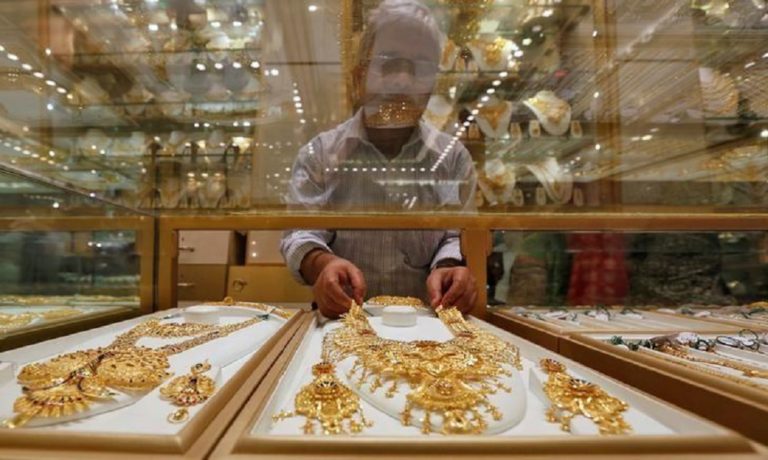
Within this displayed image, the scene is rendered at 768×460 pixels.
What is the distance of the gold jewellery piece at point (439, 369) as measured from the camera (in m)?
0.52

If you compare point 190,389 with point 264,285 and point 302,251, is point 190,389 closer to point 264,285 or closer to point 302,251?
point 302,251

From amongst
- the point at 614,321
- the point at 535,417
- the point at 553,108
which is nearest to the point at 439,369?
the point at 535,417

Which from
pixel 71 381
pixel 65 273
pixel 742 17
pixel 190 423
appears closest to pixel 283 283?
pixel 65 273

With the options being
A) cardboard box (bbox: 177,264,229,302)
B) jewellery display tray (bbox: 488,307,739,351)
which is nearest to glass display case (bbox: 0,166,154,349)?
cardboard box (bbox: 177,264,229,302)

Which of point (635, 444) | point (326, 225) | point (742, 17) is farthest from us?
point (742, 17)


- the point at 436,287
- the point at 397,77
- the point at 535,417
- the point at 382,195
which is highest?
the point at 397,77

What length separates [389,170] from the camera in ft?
6.24

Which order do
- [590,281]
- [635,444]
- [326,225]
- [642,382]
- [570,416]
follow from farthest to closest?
[590,281], [326,225], [642,382], [570,416], [635,444]

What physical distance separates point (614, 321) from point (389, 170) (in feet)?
3.47

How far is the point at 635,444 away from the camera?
16.0 inches

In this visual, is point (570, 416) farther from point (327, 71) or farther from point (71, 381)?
point (327, 71)

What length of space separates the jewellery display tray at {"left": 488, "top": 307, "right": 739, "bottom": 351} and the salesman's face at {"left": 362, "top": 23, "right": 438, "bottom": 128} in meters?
0.99

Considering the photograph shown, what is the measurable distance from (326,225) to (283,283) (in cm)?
103

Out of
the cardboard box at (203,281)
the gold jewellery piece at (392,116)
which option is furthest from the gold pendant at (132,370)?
the cardboard box at (203,281)
